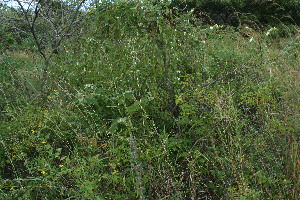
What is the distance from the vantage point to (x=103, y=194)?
2.16 m

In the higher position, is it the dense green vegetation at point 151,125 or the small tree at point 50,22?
the small tree at point 50,22

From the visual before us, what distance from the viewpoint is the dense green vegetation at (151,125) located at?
212 cm

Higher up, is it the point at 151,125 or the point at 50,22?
the point at 50,22

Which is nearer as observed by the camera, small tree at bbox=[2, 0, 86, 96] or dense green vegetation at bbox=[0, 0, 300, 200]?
dense green vegetation at bbox=[0, 0, 300, 200]

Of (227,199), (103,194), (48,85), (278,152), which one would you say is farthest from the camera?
(48,85)

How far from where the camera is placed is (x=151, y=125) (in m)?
2.71

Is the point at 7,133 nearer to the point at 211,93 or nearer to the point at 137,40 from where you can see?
the point at 137,40

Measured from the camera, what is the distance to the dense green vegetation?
212cm

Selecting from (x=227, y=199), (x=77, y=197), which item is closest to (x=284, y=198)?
(x=227, y=199)

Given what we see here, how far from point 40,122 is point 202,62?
6.32 ft

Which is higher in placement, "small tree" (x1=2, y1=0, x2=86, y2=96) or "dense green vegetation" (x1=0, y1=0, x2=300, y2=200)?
"small tree" (x1=2, y1=0, x2=86, y2=96)

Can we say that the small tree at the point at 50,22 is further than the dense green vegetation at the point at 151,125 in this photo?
Yes

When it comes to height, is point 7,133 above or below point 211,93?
below

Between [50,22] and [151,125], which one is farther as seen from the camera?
[50,22]
